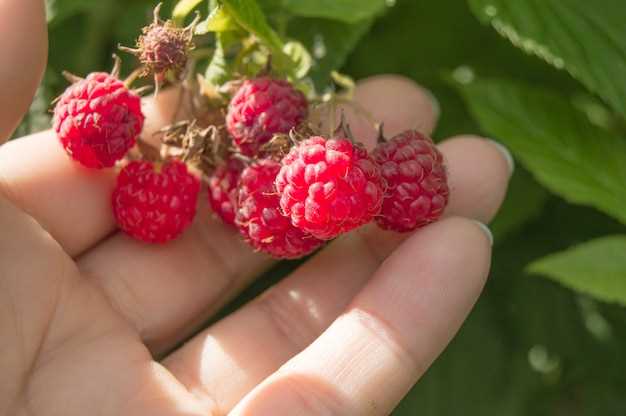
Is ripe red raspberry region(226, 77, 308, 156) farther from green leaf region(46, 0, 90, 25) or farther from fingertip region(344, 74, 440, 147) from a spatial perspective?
green leaf region(46, 0, 90, 25)

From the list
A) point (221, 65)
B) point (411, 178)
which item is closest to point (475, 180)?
point (411, 178)

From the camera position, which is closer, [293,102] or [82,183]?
[293,102]

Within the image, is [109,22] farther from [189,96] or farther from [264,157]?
[264,157]

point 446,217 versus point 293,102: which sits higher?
point 293,102

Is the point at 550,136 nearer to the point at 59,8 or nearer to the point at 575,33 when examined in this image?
the point at 575,33

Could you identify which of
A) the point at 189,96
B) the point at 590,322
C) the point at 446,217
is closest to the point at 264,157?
the point at 189,96

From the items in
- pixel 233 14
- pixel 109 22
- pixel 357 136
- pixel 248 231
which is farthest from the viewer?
pixel 109 22

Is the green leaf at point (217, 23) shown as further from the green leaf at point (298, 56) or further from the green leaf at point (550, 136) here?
the green leaf at point (550, 136)
